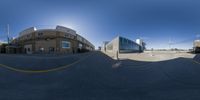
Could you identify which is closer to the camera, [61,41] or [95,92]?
[95,92]

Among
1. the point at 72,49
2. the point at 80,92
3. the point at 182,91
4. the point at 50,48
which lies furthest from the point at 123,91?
the point at 72,49

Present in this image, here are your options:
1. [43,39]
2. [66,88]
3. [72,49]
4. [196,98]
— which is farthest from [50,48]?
[196,98]

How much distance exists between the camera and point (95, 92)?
13.7 feet

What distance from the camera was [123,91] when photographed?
14.1 feet

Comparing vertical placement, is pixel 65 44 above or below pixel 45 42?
below

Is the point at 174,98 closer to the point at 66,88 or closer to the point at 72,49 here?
the point at 66,88

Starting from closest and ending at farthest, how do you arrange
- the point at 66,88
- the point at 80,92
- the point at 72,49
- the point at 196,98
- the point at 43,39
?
the point at 196,98 → the point at 80,92 → the point at 66,88 → the point at 43,39 → the point at 72,49

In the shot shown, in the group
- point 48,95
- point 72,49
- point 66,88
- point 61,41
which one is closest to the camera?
point 48,95

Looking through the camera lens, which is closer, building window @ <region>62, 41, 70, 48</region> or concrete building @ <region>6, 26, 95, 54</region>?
concrete building @ <region>6, 26, 95, 54</region>

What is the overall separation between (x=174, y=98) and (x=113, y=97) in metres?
1.63

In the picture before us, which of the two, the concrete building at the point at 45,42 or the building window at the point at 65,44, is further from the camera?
the building window at the point at 65,44

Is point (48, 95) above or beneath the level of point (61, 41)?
beneath

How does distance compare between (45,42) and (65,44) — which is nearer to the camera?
(45,42)

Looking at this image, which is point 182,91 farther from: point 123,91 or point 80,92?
point 80,92
